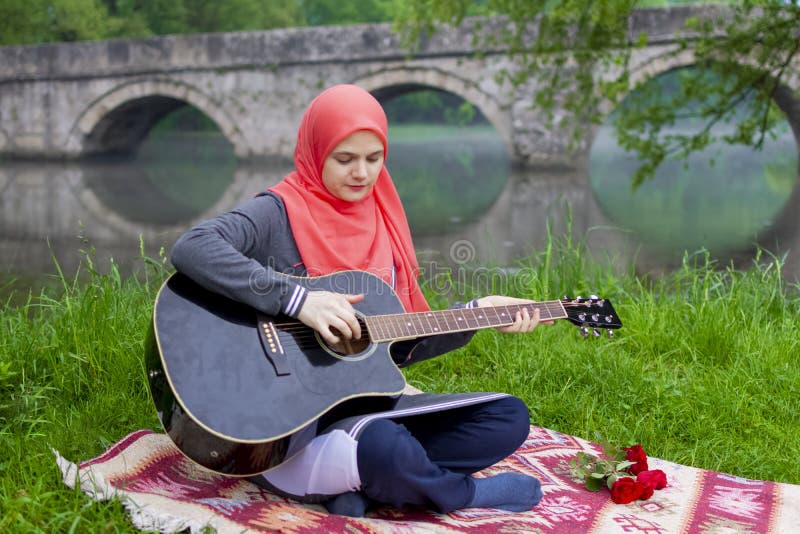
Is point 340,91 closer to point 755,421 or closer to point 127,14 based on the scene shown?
point 755,421

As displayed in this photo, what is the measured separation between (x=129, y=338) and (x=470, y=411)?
1.56 meters

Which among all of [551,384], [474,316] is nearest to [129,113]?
[551,384]

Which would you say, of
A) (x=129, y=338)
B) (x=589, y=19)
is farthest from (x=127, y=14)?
(x=129, y=338)

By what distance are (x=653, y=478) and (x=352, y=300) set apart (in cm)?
94

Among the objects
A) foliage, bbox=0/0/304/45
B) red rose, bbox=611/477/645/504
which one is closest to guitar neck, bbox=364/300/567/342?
red rose, bbox=611/477/645/504

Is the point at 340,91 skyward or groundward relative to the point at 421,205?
skyward

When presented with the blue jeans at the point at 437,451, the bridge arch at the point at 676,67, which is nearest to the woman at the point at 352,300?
the blue jeans at the point at 437,451

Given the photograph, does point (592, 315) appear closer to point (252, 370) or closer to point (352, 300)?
point (352, 300)

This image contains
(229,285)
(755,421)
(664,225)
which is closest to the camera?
(229,285)

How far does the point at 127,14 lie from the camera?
69.3 ft

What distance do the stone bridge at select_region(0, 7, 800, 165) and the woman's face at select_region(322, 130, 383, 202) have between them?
1330 centimetres

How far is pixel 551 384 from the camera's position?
3.18 meters

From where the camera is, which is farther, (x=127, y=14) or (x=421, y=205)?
(x=127, y=14)

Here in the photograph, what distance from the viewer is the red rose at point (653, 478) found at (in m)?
2.22
